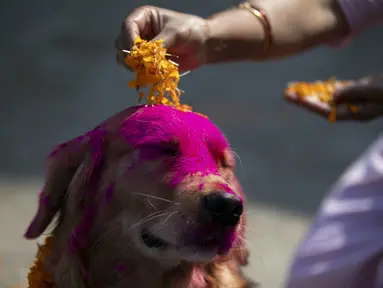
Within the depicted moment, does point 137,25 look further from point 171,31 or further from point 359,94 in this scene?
point 359,94

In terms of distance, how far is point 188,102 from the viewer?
20.3 feet

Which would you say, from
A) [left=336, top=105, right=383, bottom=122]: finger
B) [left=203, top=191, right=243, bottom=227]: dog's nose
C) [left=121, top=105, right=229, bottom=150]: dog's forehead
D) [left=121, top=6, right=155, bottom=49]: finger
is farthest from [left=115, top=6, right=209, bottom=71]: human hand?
[left=336, top=105, right=383, bottom=122]: finger

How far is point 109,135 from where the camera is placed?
1.78m

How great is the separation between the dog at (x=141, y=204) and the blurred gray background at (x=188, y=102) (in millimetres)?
1678

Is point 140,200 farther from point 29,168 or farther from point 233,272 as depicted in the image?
point 29,168

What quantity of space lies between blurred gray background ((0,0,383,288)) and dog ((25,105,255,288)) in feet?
5.51

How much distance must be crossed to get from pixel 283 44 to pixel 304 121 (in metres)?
4.55

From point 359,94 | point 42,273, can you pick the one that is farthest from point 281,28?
point 42,273

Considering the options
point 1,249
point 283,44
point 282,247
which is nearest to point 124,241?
point 283,44

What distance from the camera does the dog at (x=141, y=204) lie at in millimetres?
1584

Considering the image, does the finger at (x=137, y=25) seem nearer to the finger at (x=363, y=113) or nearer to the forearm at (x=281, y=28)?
the forearm at (x=281, y=28)

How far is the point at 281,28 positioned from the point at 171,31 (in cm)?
45

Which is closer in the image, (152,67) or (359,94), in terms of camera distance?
(152,67)

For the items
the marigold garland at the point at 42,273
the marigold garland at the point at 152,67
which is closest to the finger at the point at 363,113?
the marigold garland at the point at 152,67
